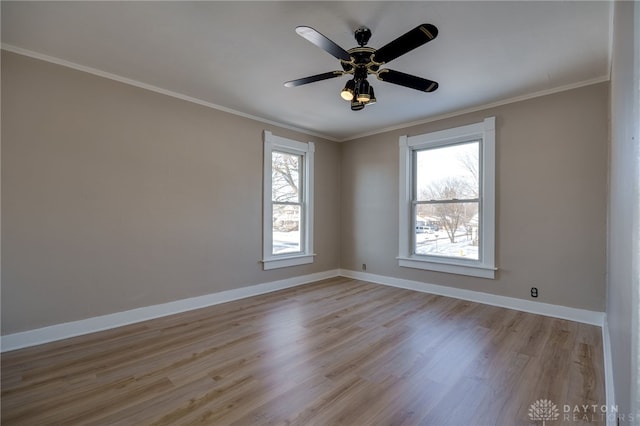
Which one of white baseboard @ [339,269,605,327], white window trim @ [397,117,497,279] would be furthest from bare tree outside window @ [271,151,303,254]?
white window trim @ [397,117,497,279]

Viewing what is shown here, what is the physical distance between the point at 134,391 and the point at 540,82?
4665 millimetres

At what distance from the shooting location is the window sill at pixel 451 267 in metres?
3.93

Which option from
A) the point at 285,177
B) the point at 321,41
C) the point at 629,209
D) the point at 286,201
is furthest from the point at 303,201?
the point at 629,209

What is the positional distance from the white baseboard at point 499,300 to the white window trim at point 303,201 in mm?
1185

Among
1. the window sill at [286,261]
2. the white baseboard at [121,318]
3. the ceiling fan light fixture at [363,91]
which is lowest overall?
the white baseboard at [121,318]

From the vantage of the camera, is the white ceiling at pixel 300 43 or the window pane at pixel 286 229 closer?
the white ceiling at pixel 300 43

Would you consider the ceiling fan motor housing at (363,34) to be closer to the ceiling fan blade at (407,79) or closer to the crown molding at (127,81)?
the ceiling fan blade at (407,79)

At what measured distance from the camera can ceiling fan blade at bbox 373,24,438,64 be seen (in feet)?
5.85

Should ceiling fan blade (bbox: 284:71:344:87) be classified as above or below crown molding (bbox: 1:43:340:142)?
below

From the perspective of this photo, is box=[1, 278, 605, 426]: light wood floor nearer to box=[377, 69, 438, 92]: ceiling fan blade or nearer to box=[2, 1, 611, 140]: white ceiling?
box=[377, 69, 438, 92]: ceiling fan blade

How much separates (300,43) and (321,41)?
2.23ft

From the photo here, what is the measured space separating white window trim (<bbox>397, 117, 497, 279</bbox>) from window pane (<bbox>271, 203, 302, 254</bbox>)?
5.60ft

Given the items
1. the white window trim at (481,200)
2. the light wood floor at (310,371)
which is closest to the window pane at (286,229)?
the light wood floor at (310,371)

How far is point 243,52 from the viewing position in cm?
266
